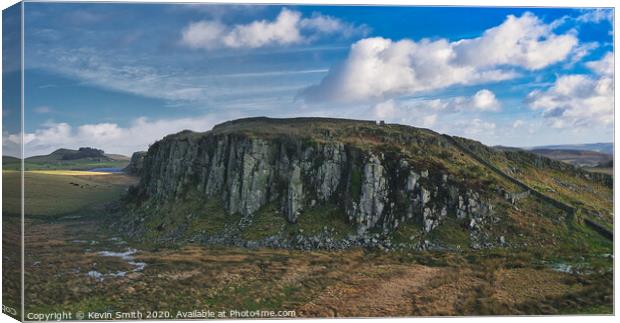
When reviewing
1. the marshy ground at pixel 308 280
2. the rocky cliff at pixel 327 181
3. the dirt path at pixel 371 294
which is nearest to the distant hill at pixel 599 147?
the rocky cliff at pixel 327 181

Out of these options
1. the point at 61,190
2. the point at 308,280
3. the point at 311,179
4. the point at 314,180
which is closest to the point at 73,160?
the point at 61,190

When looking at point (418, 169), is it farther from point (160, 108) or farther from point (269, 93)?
point (160, 108)

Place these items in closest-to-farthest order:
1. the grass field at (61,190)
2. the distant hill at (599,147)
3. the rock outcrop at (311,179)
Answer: the grass field at (61,190), the distant hill at (599,147), the rock outcrop at (311,179)

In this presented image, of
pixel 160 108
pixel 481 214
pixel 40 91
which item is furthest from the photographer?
pixel 481 214

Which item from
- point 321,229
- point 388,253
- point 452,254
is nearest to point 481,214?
point 452,254

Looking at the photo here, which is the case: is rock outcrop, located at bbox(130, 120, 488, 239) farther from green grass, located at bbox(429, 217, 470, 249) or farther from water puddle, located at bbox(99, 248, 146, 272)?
water puddle, located at bbox(99, 248, 146, 272)

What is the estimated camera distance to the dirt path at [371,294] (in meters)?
13.1

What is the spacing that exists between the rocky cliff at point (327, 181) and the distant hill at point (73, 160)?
2.88 feet

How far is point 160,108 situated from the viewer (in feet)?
47.7

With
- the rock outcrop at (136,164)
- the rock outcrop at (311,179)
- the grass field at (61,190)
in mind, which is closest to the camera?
the grass field at (61,190)

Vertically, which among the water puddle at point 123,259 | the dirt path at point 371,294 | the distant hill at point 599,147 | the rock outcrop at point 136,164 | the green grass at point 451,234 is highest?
the distant hill at point 599,147

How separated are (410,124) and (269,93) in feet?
16.3

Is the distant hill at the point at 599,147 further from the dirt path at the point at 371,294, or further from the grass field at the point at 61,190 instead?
the grass field at the point at 61,190

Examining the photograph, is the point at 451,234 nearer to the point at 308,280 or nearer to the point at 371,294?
the point at 371,294
